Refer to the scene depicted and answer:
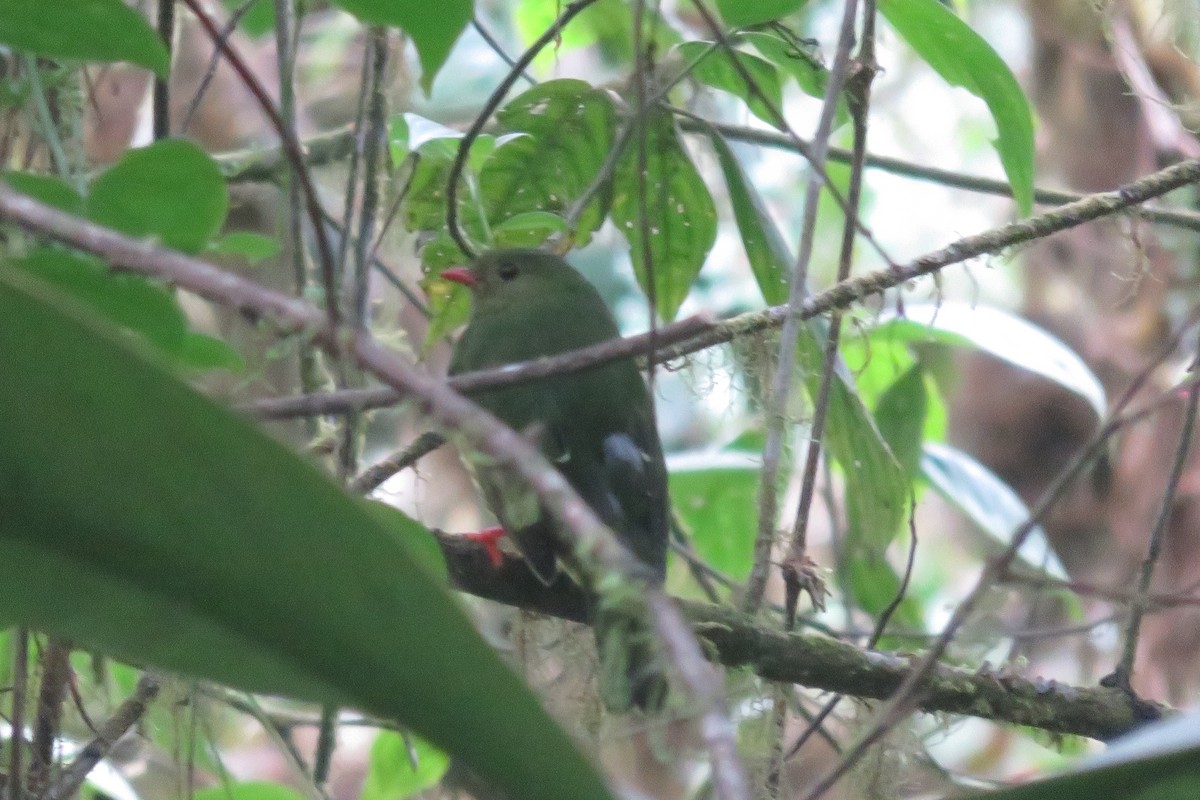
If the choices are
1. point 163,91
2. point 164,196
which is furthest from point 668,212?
point 164,196

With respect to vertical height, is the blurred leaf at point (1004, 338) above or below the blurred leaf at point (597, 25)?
below

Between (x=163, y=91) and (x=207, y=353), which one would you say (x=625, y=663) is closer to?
(x=207, y=353)

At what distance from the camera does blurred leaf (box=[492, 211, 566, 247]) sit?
2.36m

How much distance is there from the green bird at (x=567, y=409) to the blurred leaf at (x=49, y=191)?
27.3 inches

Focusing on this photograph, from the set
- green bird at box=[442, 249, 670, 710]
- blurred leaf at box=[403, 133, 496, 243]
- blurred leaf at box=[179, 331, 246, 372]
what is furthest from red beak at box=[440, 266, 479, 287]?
blurred leaf at box=[179, 331, 246, 372]

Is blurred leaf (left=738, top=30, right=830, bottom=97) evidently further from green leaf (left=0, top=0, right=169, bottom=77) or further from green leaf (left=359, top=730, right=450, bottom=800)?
green leaf (left=359, top=730, right=450, bottom=800)

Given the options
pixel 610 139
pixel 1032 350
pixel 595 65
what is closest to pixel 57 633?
pixel 610 139

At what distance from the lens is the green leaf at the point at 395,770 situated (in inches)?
122

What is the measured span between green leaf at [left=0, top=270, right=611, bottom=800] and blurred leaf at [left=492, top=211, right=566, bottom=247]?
1441 mm

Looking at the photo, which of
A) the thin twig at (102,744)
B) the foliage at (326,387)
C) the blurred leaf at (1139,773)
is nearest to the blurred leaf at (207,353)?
the foliage at (326,387)

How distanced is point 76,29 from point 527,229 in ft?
3.97

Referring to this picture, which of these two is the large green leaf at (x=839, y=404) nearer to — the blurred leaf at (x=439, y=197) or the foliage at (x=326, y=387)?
the foliage at (x=326, y=387)

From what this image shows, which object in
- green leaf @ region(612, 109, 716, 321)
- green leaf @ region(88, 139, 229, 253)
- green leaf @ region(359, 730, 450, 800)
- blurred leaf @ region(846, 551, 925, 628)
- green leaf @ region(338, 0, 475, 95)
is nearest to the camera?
green leaf @ region(88, 139, 229, 253)

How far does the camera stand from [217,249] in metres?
1.66
